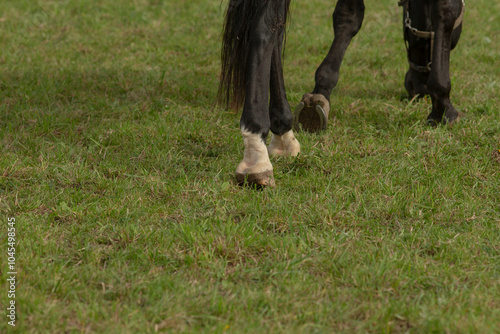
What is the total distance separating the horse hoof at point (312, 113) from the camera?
412 cm

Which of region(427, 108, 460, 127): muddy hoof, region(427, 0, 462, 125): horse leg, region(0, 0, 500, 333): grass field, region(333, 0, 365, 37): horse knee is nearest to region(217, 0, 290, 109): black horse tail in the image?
region(0, 0, 500, 333): grass field

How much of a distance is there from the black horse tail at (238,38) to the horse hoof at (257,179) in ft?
1.58

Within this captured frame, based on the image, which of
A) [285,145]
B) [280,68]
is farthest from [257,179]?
[280,68]

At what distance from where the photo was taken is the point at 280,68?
3654mm

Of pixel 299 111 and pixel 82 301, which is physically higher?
pixel 299 111

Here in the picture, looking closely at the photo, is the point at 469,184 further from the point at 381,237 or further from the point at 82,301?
the point at 82,301

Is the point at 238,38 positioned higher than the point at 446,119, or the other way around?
the point at 238,38

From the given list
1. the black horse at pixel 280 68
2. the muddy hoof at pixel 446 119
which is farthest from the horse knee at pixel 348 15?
the muddy hoof at pixel 446 119

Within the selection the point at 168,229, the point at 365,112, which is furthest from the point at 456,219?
the point at 365,112

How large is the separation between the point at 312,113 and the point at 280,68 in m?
0.59

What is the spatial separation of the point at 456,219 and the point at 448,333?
1.05m

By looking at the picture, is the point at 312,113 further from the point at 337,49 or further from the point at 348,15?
the point at 348,15

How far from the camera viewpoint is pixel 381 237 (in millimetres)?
2773

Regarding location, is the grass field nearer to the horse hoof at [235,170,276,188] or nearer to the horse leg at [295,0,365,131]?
the horse hoof at [235,170,276,188]
